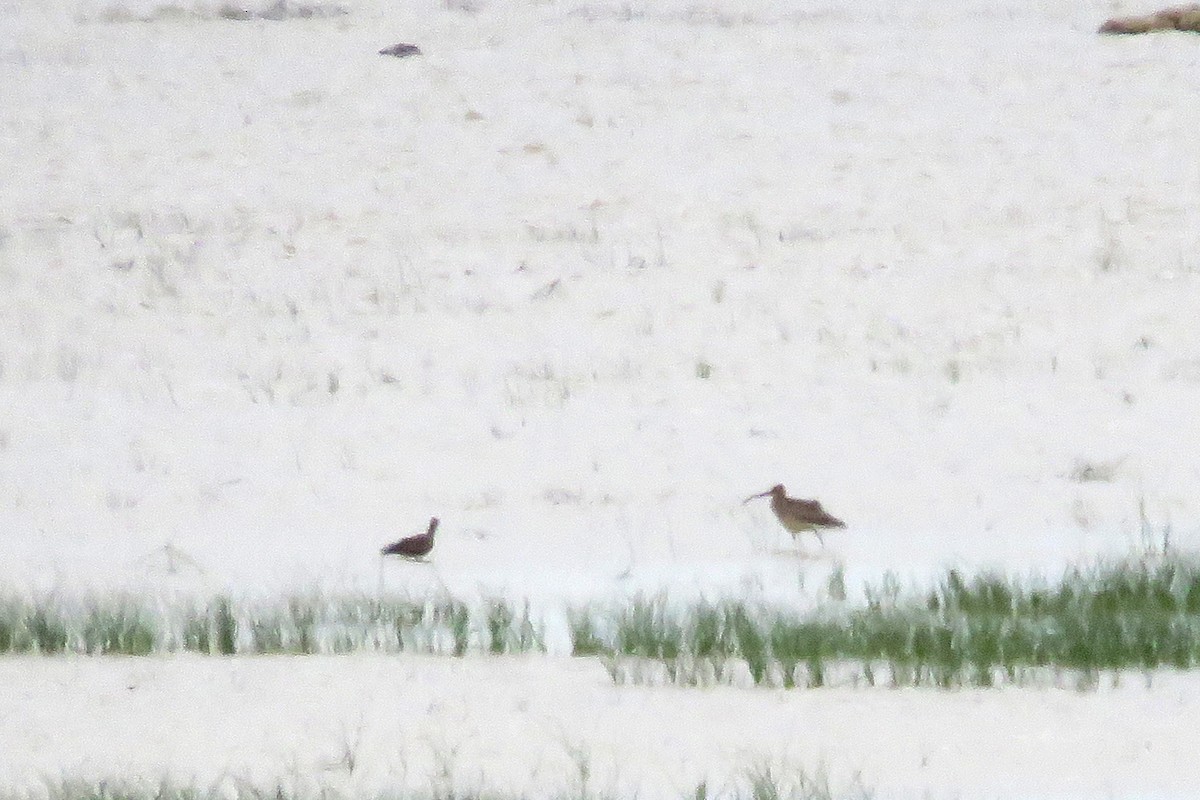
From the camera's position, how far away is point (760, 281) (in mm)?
13078

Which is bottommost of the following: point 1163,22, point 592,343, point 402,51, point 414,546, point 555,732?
point 555,732

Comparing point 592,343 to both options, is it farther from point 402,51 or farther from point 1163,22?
point 1163,22

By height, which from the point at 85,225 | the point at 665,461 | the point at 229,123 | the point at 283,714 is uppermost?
the point at 229,123

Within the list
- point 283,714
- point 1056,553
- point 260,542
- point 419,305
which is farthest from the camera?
point 419,305

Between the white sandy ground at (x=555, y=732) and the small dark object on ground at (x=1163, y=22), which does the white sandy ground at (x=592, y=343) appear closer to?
the white sandy ground at (x=555, y=732)

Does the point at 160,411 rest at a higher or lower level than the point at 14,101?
lower

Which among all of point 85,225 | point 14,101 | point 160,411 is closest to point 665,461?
point 160,411

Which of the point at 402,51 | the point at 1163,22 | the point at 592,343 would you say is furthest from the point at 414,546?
the point at 1163,22

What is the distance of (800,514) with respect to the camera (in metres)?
7.95

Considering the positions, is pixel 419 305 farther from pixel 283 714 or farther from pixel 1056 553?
pixel 283 714

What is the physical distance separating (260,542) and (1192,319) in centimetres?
623

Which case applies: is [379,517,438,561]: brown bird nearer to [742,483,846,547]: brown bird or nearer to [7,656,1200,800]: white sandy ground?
[742,483,846,547]: brown bird

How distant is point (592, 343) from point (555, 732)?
21.9 ft

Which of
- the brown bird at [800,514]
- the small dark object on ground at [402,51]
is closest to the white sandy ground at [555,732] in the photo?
the brown bird at [800,514]
